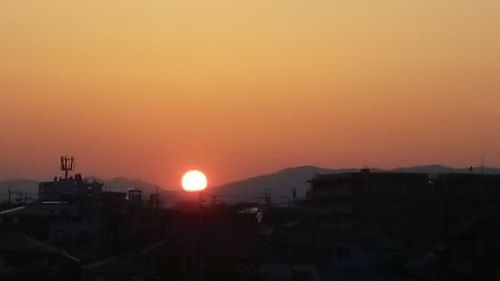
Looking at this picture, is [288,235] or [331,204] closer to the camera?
[288,235]

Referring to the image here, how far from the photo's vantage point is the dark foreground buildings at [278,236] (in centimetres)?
4038

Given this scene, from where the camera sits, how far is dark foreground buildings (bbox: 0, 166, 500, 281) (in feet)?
132

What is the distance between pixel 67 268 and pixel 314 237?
11.6m

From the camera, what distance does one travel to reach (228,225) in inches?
1780

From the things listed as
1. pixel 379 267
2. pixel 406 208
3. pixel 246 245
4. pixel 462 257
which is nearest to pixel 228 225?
pixel 246 245

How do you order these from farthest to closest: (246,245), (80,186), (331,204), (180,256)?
1. (80,186)
2. (331,204)
3. (246,245)
4. (180,256)

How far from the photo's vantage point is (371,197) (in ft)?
238

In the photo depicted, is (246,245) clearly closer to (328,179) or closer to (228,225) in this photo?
(228,225)

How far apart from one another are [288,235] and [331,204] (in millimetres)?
21025

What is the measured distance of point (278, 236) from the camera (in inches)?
2090

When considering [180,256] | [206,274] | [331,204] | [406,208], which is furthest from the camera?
[331,204]

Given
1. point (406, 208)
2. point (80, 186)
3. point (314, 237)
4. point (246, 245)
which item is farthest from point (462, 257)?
point (80, 186)

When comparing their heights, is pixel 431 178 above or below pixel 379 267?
above

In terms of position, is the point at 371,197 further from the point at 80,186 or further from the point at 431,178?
the point at 80,186
